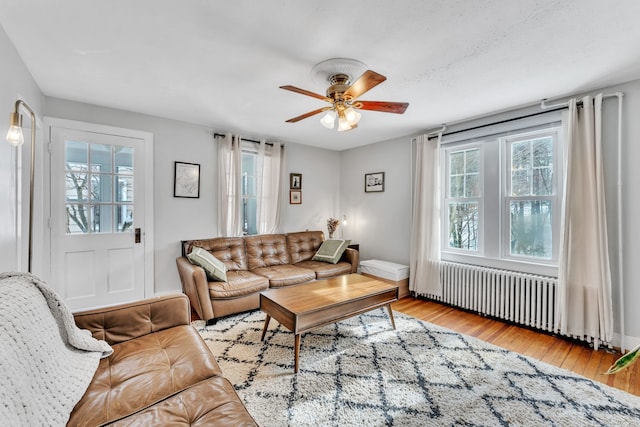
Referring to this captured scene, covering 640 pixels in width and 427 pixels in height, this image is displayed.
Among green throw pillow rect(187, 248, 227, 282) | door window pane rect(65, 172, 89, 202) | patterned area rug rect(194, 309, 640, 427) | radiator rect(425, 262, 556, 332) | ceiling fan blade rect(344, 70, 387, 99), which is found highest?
ceiling fan blade rect(344, 70, 387, 99)

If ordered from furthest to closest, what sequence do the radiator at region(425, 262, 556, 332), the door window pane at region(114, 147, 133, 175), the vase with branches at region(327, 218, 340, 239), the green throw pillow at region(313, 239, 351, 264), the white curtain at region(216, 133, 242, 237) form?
the vase with branches at region(327, 218, 340, 239) < the green throw pillow at region(313, 239, 351, 264) < the white curtain at region(216, 133, 242, 237) < the door window pane at region(114, 147, 133, 175) < the radiator at region(425, 262, 556, 332)

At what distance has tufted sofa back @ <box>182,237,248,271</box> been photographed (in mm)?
3557

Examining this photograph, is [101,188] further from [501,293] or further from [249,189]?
[501,293]

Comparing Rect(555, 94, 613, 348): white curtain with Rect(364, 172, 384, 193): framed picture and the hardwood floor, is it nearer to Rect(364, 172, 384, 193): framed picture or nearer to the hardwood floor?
the hardwood floor

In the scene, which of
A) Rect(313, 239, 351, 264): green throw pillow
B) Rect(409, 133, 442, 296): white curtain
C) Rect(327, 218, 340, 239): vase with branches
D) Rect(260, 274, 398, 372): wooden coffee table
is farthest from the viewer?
Rect(327, 218, 340, 239): vase with branches

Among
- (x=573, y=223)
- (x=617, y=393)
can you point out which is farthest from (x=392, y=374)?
(x=573, y=223)

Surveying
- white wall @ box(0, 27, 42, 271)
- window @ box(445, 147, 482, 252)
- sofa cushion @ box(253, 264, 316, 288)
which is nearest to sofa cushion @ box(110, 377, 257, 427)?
white wall @ box(0, 27, 42, 271)

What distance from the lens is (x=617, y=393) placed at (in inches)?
75.0

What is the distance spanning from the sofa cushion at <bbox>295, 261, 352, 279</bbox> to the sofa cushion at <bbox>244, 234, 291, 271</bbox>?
0.29 metres

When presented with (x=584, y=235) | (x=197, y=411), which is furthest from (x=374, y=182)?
(x=197, y=411)

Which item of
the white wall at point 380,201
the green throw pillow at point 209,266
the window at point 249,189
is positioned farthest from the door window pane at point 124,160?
the white wall at point 380,201

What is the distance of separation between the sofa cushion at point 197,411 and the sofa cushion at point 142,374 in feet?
0.23

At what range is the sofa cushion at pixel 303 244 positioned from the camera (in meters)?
4.33

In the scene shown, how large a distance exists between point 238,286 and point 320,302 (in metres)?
1.12
